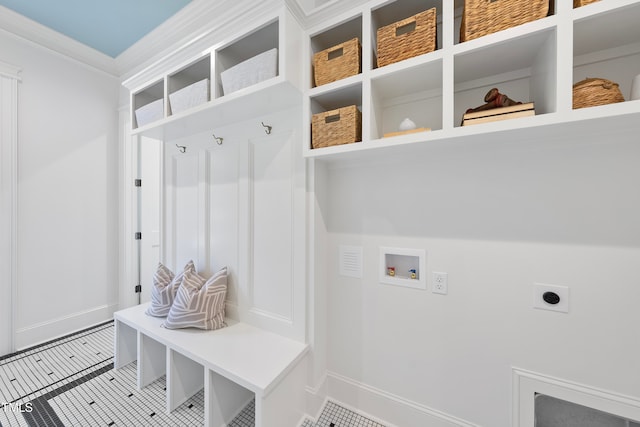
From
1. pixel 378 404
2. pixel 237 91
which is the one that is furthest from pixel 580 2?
pixel 378 404

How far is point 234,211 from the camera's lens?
1686 mm

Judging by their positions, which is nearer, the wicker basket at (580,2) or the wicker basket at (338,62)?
the wicker basket at (580,2)

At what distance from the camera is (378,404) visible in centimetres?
138

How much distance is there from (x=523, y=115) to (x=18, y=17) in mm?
3462

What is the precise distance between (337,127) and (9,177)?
272 centimetres

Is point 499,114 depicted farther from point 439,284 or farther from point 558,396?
point 558,396

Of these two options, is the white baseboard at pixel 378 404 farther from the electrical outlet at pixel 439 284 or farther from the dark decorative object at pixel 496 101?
the dark decorative object at pixel 496 101

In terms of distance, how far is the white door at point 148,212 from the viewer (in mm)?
2580

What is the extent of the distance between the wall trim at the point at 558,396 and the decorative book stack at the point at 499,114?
110 centimetres

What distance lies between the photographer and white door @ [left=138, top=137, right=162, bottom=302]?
8.46 ft

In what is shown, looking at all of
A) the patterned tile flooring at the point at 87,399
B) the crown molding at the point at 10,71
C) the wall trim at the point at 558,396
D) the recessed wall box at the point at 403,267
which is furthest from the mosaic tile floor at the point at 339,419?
the crown molding at the point at 10,71

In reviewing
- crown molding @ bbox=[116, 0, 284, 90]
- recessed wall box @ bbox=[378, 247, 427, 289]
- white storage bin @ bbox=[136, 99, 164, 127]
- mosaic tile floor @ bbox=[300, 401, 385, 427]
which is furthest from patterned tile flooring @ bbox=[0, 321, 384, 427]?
crown molding @ bbox=[116, 0, 284, 90]

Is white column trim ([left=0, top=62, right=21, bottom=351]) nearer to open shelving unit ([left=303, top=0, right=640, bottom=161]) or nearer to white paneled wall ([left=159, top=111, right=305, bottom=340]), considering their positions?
white paneled wall ([left=159, top=111, right=305, bottom=340])

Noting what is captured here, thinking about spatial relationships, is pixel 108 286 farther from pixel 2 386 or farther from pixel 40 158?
pixel 40 158
